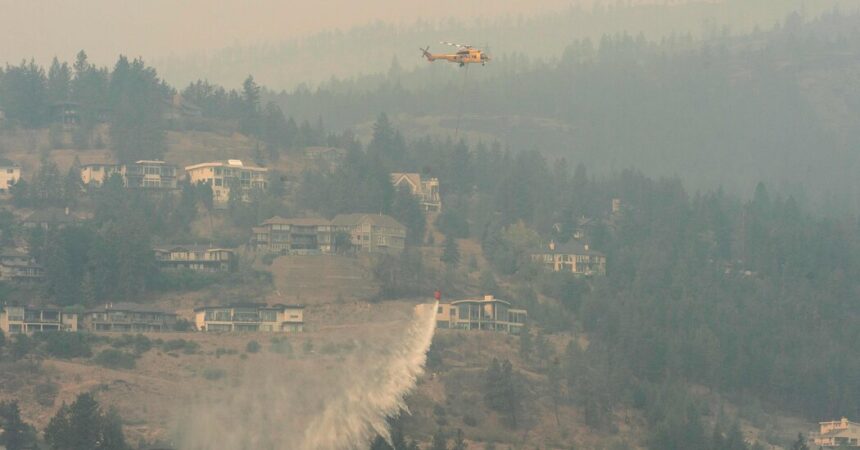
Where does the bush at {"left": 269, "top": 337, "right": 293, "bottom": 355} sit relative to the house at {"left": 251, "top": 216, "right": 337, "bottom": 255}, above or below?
below

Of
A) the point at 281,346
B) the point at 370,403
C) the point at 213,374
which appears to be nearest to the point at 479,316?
the point at 281,346

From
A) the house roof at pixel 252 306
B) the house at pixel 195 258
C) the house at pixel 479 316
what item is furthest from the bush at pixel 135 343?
the house at pixel 479 316

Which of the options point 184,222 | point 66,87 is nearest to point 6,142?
point 66,87

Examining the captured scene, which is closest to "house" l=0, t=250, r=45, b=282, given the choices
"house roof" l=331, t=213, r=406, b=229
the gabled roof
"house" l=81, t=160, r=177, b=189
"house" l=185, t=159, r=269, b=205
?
"house" l=81, t=160, r=177, b=189

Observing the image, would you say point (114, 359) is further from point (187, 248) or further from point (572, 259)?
point (572, 259)

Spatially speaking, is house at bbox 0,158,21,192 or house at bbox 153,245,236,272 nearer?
house at bbox 153,245,236,272

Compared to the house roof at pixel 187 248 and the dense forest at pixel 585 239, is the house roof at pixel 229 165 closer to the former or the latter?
the dense forest at pixel 585 239

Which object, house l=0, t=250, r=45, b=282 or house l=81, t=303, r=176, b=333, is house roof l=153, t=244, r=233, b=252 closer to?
house l=0, t=250, r=45, b=282
